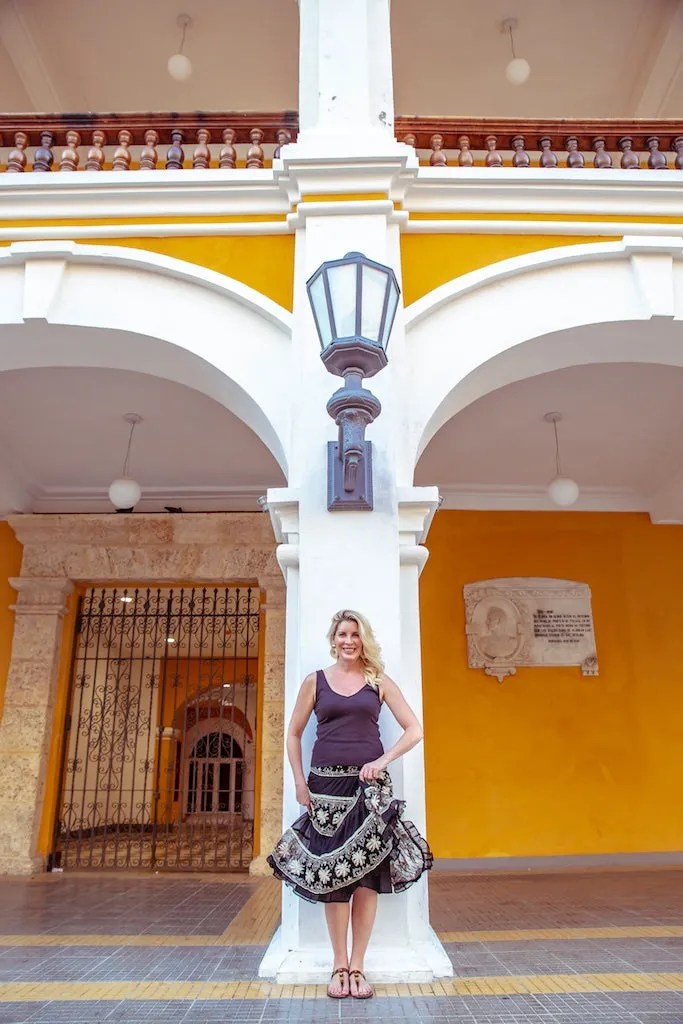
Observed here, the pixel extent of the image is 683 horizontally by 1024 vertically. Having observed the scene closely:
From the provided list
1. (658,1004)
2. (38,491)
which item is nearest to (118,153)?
(38,491)

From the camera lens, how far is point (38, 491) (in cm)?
782

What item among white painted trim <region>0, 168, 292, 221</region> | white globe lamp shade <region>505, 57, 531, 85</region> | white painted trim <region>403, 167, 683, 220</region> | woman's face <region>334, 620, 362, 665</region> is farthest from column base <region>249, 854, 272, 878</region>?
white globe lamp shade <region>505, 57, 531, 85</region>

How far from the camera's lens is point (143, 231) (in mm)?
4656

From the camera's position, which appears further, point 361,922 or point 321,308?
point 321,308

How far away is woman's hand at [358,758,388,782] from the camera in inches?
117

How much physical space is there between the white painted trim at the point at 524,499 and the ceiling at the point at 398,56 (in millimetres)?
4141

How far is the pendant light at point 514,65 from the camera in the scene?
730cm

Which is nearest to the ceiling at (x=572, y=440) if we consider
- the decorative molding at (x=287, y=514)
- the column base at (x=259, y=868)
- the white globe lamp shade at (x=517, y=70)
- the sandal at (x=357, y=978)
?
the decorative molding at (x=287, y=514)

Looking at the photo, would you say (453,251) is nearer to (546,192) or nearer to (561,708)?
(546,192)

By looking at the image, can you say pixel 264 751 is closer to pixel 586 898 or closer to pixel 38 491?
pixel 586 898

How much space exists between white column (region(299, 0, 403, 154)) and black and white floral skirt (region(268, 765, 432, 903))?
364 centimetres

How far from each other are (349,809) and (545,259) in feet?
10.9

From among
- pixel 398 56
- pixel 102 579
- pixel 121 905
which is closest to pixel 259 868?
pixel 121 905

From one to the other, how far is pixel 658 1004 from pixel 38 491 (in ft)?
22.5
